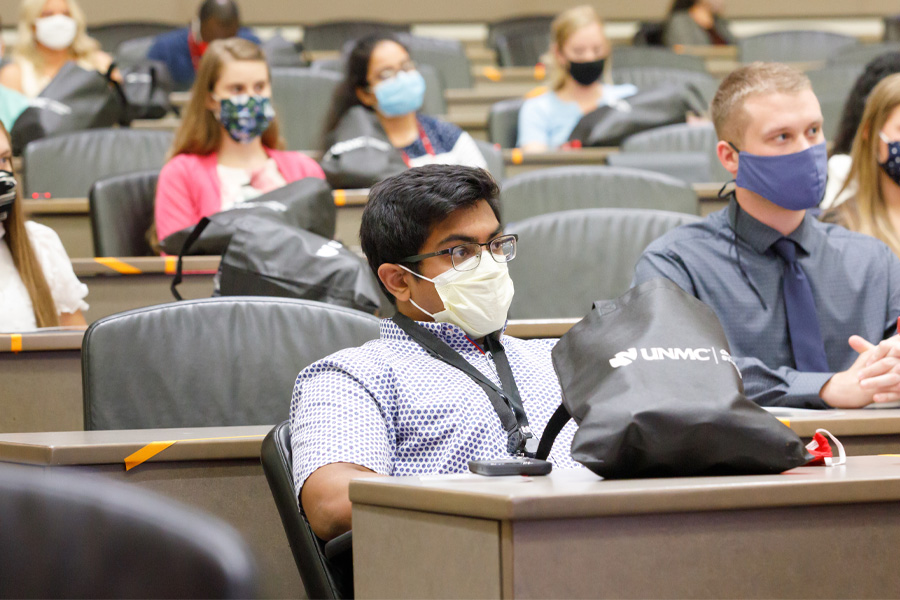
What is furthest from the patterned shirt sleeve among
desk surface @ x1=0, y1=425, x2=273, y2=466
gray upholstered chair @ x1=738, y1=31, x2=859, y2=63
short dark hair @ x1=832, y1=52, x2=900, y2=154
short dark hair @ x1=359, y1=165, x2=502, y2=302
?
gray upholstered chair @ x1=738, y1=31, x2=859, y2=63

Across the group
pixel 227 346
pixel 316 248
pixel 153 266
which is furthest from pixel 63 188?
pixel 227 346

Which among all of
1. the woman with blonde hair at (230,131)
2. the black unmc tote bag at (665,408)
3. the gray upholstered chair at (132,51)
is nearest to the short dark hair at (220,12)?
the gray upholstered chair at (132,51)

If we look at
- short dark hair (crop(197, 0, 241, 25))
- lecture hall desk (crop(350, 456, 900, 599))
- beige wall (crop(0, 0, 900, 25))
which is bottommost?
beige wall (crop(0, 0, 900, 25))

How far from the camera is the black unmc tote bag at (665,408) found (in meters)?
1.07

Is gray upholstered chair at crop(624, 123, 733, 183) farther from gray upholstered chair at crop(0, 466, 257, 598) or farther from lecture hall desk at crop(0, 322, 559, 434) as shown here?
gray upholstered chair at crop(0, 466, 257, 598)

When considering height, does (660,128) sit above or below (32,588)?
below

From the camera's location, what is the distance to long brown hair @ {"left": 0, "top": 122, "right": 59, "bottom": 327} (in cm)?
243

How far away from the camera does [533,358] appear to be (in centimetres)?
166

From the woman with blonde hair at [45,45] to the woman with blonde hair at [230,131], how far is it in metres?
1.31

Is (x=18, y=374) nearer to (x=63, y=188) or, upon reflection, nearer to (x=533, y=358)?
(x=533, y=358)

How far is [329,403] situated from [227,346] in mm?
453

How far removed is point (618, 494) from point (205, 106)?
Answer: 2698 millimetres

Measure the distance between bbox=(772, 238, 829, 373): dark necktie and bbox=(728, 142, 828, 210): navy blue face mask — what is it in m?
0.11

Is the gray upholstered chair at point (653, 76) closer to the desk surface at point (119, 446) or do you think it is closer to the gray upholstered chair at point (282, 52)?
the gray upholstered chair at point (282, 52)
